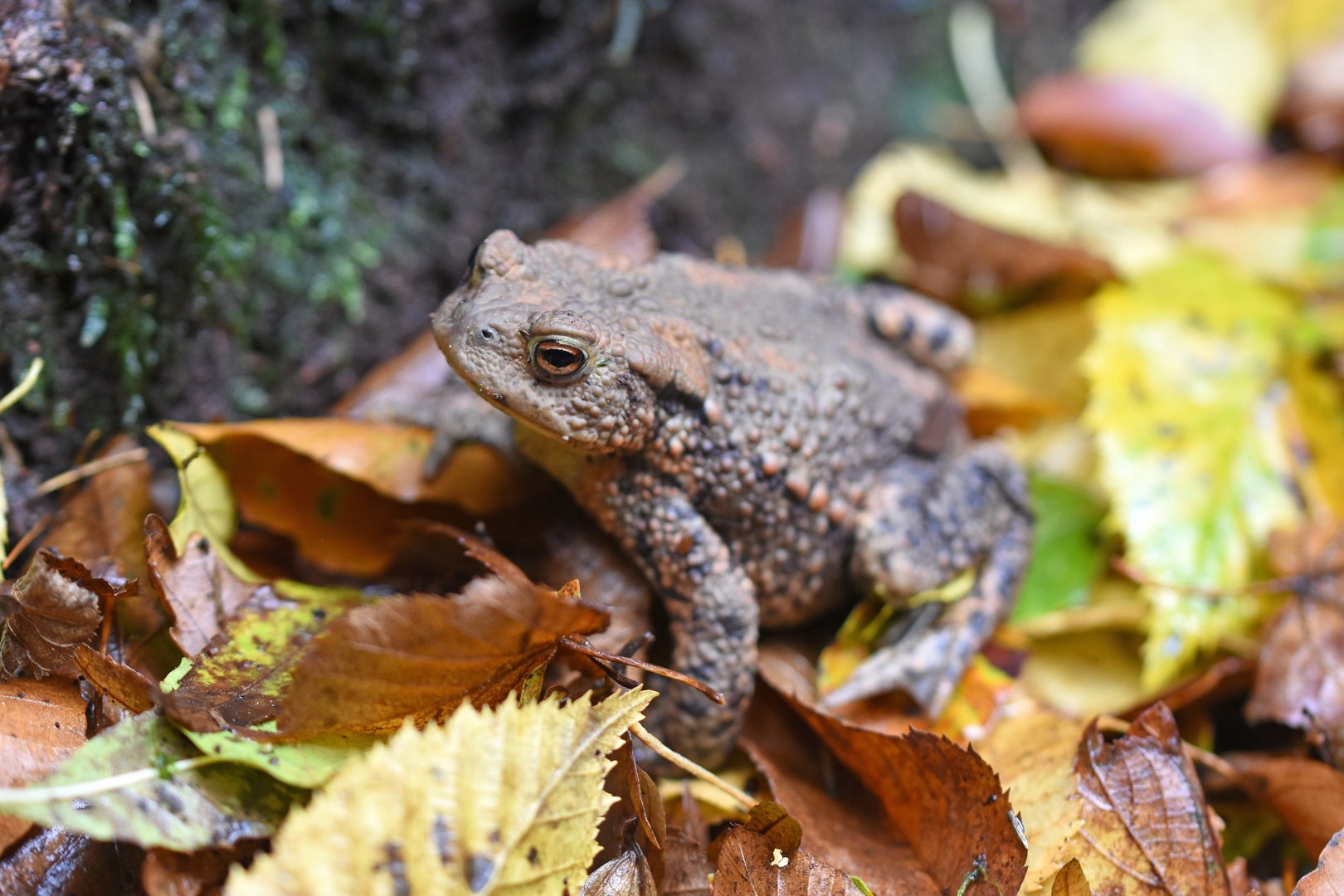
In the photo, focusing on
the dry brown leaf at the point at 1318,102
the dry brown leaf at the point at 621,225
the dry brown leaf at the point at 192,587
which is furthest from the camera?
the dry brown leaf at the point at 1318,102

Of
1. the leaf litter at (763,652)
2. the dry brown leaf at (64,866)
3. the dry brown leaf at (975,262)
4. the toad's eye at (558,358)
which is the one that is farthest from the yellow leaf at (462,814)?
the dry brown leaf at (975,262)

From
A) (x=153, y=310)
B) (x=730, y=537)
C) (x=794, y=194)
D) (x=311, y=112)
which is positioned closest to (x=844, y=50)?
(x=794, y=194)

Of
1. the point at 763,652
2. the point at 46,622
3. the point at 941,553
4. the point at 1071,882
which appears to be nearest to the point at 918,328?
the point at 941,553

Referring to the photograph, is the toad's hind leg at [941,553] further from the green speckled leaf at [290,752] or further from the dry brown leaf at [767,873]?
the green speckled leaf at [290,752]

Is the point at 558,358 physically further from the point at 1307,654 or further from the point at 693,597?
the point at 1307,654

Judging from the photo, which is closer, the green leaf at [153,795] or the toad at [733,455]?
the green leaf at [153,795]

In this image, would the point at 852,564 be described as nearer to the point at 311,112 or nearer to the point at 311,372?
the point at 311,372

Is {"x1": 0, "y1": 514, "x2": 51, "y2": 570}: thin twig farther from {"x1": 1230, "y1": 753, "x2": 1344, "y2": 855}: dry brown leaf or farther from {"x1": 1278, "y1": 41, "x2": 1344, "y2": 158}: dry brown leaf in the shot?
{"x1": 1278, "y1": 41, "x2": 1344, "y2": 158}: dry brown leaf
